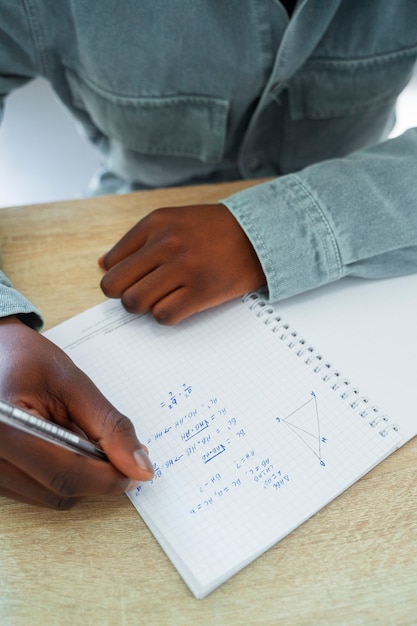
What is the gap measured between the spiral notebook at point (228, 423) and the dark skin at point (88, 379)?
0.09 feet

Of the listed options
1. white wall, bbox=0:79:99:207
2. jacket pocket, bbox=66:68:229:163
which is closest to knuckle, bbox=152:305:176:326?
jacket pocket, bbox=66:68:229:163

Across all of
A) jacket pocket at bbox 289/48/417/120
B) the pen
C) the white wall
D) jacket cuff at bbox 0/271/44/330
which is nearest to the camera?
the pen

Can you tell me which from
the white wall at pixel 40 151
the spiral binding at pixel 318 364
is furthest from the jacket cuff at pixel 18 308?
the white wall at pixel 40 151

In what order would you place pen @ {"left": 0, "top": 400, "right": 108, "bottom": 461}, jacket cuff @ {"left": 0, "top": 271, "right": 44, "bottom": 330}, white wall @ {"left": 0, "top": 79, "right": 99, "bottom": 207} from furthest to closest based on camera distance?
white wall @ {"left": 0, "top": 79, "right": 99, "bottom": 207}, jacket cuff @ {"left": 0, "top": 271, "right": 44, "bottom": 330}, pen @ {"left": 0, "top": 400, "right": 108, "bottom": 461}

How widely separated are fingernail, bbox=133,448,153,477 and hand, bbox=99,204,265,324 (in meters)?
0.16

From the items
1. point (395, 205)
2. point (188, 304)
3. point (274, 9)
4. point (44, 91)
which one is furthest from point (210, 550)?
point (44, 91)

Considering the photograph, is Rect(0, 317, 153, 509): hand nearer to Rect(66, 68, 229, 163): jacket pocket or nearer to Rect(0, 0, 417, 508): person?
Rect(0, 0, 417, 508): person

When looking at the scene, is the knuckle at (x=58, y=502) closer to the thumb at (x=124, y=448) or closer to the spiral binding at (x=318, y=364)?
the thumb at (x=124, y=448)

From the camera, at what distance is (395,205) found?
0.58 metres

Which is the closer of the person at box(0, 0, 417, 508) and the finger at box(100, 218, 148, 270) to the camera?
the person at box(0, 0, 417, 508)

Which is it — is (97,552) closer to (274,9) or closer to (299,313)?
(299,313)

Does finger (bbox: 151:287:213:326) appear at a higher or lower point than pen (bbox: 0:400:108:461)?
lower

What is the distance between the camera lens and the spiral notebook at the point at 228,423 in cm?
41

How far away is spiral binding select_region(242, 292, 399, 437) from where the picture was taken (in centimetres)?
46
